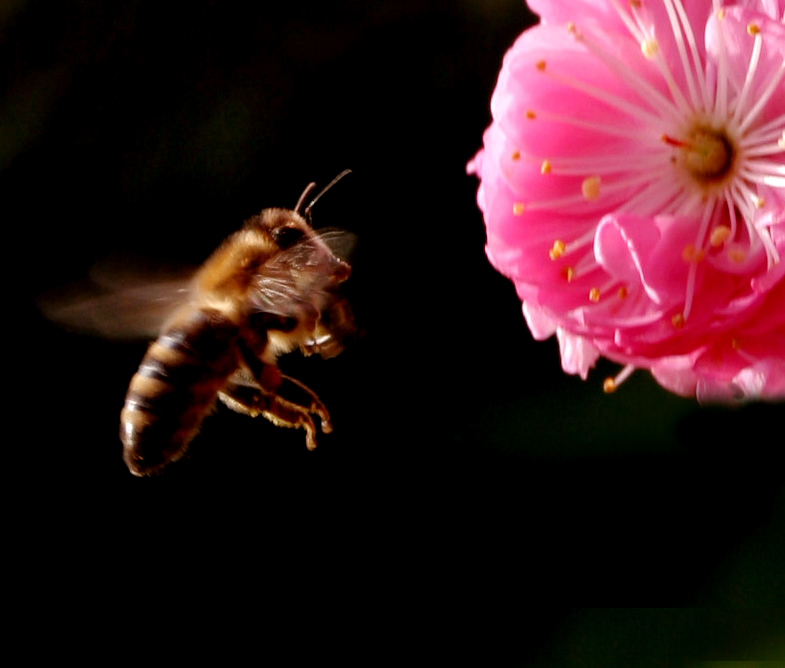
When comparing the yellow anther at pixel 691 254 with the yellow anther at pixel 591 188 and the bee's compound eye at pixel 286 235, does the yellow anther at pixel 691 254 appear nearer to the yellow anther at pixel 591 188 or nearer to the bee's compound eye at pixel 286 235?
the yellow anther at pixel 591 188

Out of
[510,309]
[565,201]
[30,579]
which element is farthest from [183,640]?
[565,201]

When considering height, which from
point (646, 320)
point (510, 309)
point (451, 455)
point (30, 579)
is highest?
point (510, 309)

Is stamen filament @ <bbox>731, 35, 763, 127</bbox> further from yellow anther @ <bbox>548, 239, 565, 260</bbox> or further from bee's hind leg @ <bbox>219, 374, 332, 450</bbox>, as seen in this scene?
bee's hind leg @ <bbox>219, 374, 332, 450</bbox>

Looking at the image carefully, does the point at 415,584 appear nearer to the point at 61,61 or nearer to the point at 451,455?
the point at 451,455

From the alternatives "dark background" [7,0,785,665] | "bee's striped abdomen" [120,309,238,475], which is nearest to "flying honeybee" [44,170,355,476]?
"bee's striped abdomen" [120,309,238,475]

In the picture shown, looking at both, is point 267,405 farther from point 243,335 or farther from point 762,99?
point 762,99

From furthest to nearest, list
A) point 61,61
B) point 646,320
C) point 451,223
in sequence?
point 451,223 → point 61,61 → point 646,320

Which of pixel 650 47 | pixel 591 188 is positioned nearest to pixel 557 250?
pixel 591 188
